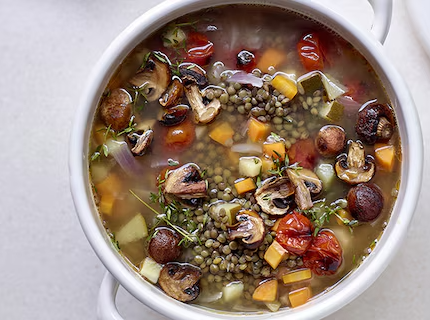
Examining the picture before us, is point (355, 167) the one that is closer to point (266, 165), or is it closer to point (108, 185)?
point (266, 165)

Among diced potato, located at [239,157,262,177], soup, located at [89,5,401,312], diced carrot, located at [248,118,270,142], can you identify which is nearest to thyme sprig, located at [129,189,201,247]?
soup, located at [89,5,401,312]

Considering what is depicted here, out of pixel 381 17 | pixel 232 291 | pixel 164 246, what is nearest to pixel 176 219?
pixel 164 246

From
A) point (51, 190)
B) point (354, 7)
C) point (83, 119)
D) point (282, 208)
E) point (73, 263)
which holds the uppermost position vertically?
point (354, 7)

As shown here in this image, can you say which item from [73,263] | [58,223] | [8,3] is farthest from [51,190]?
[8,3]

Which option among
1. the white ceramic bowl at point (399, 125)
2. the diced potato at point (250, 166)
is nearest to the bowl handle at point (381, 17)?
the white ceramic bowl at point (399, 125)

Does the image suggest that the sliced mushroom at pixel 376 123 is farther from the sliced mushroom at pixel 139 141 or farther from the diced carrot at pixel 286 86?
the sliced mushroom at pixel 139 141

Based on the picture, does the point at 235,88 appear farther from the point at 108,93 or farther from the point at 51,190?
the point at 51,190

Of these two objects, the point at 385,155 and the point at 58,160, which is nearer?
the point at 385,155

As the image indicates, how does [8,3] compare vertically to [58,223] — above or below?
above
